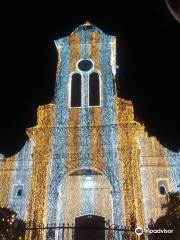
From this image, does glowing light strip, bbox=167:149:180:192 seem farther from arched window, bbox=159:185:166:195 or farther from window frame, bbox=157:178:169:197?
arched window, bbox=159:185:166:195

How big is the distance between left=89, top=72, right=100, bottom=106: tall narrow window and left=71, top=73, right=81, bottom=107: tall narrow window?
2.42 feet

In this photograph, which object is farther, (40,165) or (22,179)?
(22,179)

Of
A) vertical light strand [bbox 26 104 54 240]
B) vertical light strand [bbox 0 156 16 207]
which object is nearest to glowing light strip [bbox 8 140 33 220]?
vertical light strand [bbox 0 156 16 207]

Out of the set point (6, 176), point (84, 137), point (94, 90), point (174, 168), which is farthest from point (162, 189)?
point (6, 176)

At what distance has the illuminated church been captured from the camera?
728 inches

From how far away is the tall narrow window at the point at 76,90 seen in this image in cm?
2196

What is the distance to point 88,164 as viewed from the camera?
19359mm

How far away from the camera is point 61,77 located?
2308cm

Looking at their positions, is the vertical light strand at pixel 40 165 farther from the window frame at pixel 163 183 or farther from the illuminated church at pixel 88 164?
the window frame at pixel 163 183

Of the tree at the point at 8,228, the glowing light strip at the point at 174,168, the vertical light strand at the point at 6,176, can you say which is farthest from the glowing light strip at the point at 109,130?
the vertical light strand at the point at 6,176

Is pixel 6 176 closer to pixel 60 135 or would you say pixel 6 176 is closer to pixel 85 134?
pixel 60 135

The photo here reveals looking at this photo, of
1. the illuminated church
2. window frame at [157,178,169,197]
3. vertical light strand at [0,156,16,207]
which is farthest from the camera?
vertical light strand at [0,156,16,207]

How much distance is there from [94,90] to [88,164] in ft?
17.5

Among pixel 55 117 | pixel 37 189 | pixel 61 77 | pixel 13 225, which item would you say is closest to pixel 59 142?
pixel 55 117
